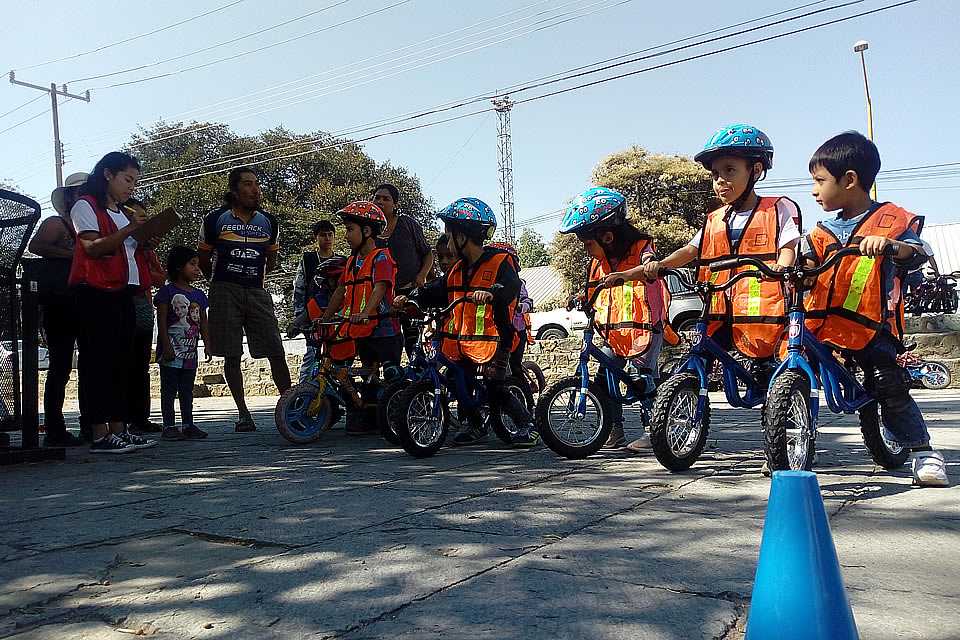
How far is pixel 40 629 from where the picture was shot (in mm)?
1960

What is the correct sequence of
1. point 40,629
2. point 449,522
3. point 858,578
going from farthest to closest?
point 449,522 → point 858,578 → point 40,629

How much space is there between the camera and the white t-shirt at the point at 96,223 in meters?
4.98

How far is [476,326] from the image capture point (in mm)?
5105

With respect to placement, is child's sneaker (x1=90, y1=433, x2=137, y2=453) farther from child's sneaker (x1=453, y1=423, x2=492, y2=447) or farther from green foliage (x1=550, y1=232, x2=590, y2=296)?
green foliage (x1=550, y1=232, x2=590, y2=296)

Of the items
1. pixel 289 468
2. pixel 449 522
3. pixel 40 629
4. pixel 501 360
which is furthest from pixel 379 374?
pixel 40 629

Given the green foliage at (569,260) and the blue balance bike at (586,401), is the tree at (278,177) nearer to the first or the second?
the green foliage at (569,260)

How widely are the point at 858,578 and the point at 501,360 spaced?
313 cm

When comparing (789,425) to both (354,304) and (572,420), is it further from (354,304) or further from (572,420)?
(354,304)

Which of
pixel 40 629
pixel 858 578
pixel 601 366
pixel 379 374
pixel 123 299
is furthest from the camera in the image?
pixel 379 374

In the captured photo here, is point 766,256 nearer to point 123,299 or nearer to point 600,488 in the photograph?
point 600,488

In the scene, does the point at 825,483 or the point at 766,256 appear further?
the point at 766,256

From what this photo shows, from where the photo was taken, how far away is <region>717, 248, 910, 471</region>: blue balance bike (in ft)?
11.5

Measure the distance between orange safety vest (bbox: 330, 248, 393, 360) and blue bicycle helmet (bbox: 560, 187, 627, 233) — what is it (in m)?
1.54

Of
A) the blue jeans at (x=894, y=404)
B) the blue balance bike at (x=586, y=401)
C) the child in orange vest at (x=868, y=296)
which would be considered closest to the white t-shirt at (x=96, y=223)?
the blue balance bike at (x=586, y=401)
